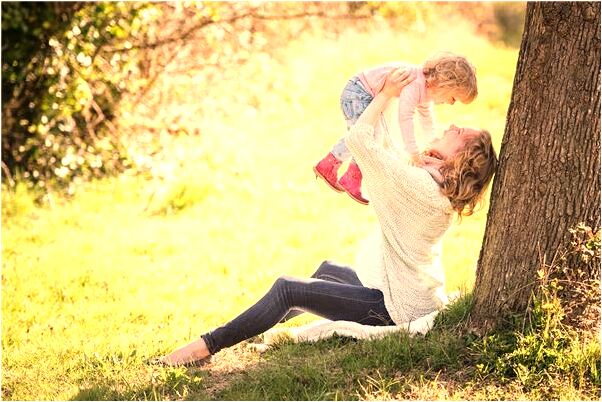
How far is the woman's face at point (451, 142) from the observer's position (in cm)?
371

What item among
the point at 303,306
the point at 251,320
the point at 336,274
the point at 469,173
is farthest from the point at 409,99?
the point at 251,320

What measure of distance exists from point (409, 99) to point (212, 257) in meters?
2.74

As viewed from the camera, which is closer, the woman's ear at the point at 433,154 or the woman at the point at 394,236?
the woman at the point at 394,236

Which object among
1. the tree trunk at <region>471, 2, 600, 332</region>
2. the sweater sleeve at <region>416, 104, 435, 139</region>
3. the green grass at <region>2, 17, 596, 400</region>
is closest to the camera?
the tree trunk at <region>471, 2, 600, 332</region>

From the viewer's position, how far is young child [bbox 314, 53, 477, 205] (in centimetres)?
384

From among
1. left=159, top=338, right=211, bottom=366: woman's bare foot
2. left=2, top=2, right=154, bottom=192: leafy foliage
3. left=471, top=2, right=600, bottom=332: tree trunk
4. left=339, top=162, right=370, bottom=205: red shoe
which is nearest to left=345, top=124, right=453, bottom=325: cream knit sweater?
left=339, top=162, right=370, bottom=205: red shoe

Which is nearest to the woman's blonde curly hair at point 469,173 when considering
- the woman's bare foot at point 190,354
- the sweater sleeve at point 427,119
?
the sweater sleeve at point 427,119

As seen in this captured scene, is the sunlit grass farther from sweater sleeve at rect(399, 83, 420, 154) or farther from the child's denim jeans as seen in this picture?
the child's denim jeans

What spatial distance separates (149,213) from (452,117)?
4.26 meters

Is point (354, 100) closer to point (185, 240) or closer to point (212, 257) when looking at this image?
point (212, 257)

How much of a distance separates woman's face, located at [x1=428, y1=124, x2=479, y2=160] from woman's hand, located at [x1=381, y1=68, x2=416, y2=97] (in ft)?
1.02

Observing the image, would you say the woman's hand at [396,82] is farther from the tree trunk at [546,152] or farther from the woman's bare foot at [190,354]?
the woman's bare foot at [190,354]

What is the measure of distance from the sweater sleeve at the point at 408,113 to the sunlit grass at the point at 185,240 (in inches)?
48.8

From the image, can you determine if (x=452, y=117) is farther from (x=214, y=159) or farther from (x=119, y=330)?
(x=119, y=330)
